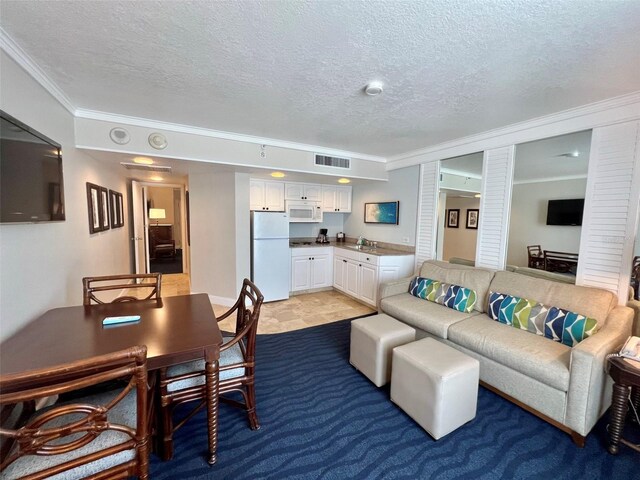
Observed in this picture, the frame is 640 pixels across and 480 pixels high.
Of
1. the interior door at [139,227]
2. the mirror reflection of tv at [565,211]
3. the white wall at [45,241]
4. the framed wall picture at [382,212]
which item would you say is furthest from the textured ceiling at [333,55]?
the interior door at [139,227]

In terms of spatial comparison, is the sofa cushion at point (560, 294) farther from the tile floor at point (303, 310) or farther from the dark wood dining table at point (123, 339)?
the dark wood dining table at point (123, 339)

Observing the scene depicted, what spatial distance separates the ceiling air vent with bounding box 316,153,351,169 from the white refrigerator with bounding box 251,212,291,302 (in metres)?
1.01

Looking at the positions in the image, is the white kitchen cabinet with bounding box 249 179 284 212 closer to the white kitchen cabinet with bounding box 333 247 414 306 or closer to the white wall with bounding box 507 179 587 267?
the white kitchen cabinet with bounding box 333 247 414 306

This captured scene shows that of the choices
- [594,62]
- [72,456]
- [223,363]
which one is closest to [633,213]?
[594,62]

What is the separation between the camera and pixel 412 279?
11.3 ft

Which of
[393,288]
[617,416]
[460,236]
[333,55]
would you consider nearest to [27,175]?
[333,55]

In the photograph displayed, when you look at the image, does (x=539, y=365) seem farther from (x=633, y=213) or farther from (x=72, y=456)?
(x=72, y=456)

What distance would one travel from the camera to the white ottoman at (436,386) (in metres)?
1.74

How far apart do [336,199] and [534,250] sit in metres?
3.27

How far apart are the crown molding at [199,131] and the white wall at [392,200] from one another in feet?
2.84

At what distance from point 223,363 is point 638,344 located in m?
2.76

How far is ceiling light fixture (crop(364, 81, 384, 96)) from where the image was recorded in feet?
6.66

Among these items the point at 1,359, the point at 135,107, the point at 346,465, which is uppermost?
the point at 135,107

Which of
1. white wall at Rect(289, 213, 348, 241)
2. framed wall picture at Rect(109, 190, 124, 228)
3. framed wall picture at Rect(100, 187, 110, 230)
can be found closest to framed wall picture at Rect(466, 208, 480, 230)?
white wall at Rect(289, 213, 348, 241)
